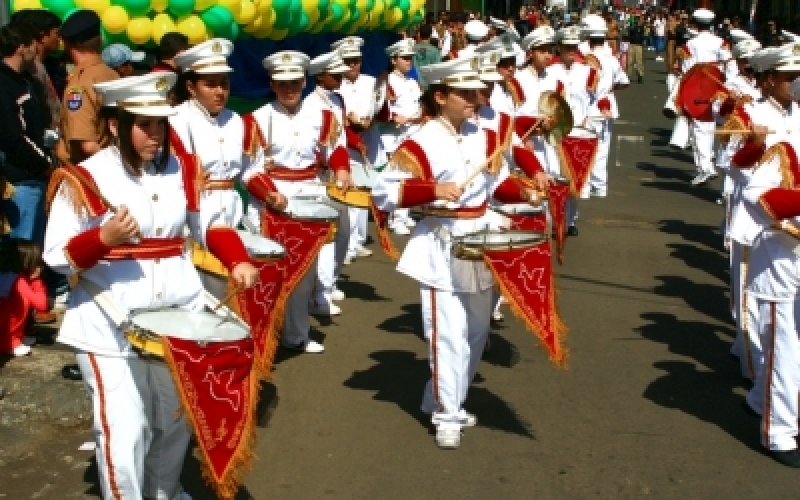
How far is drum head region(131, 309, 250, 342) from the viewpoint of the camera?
444 cm

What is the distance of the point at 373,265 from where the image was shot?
10.8m

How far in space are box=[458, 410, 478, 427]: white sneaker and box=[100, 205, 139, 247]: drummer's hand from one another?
8.39ft

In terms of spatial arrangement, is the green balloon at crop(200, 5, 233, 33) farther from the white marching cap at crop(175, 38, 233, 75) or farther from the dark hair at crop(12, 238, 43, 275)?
the white marching cap at crop(175, 38, 233, 75)

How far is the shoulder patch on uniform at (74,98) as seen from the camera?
6988mm

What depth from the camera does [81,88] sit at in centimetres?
711

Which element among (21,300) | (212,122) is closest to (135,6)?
(212,122)

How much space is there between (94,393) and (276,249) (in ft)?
7.03

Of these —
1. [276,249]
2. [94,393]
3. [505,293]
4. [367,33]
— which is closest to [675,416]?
[505,293]

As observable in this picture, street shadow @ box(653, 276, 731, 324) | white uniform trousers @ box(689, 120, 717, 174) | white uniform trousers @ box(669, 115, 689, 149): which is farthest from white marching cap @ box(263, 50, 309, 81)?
white uniform trousers @ box(669, 115, 689, 149)

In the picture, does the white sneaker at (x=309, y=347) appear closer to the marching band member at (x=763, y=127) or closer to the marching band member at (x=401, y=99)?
the marching band member at (x=763, y=127)

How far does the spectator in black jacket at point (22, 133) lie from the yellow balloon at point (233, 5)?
1857 mm

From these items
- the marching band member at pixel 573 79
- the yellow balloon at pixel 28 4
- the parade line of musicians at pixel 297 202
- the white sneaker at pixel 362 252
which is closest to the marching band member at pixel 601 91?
the marching band member at pixel 573 79

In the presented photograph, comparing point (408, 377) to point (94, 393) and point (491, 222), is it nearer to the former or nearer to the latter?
point (491, 222)

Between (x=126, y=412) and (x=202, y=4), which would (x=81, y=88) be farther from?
(x=126, y=412)
